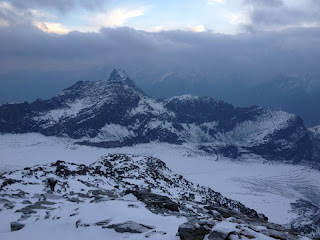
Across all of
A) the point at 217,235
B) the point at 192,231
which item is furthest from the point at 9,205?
the point at 217,235

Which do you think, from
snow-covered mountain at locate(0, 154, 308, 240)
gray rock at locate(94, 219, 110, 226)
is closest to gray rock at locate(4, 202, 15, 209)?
snow-covered mountain at locate(0, 154, 308, 240)

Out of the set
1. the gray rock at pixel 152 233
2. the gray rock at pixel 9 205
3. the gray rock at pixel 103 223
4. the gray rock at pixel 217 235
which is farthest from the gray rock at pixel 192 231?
the gray rock at pixel 9 205

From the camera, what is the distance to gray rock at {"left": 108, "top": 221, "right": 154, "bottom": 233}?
1959cm

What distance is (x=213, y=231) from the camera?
1644cm

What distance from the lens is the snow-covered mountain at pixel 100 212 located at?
17.7 m

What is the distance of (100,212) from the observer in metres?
24.5

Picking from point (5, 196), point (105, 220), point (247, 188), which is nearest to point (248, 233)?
point (105, 220)

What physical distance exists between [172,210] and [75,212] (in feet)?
34.5

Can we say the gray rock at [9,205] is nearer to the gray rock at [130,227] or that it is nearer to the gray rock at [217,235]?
the gray rock at [130,227]

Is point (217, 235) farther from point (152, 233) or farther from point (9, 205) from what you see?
point (9, 205)

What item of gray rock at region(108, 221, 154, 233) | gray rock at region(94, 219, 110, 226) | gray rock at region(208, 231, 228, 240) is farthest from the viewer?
gray rock at region(94, 219, 110, 226)

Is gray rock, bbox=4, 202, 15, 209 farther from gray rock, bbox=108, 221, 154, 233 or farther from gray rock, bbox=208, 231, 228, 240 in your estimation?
gray rock, bbox=208, 231, 228, 240

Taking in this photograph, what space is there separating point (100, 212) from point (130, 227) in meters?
5.30

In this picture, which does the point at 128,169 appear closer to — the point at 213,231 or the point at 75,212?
the point at 75,212
